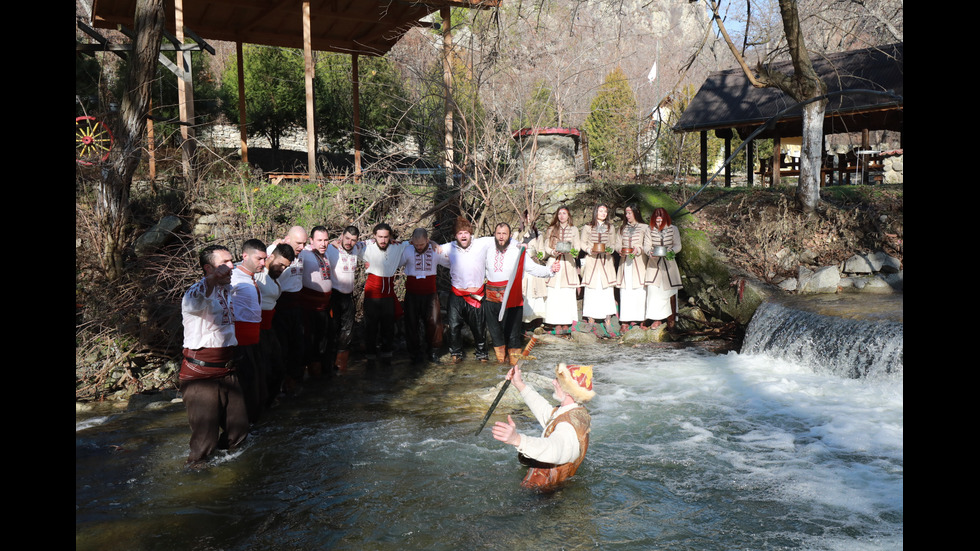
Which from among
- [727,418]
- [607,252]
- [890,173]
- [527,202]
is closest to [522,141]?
[527,202]

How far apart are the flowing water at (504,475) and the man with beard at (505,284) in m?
1.32

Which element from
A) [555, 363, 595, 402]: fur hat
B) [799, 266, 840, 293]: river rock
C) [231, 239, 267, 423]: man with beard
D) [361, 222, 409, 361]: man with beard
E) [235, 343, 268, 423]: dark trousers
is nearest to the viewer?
[555, 363, 595, 402]: fur hat

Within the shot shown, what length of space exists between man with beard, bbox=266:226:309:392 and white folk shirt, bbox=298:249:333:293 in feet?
0.31

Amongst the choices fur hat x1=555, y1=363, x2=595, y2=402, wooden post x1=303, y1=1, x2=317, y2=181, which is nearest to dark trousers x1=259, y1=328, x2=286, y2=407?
fur hat x1=555, y1=363, x2=595, y2=402

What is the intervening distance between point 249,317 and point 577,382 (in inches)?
117

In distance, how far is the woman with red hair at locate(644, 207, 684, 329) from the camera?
9812 mm

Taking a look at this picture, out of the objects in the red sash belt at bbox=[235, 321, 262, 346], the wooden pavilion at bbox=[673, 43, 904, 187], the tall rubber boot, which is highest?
the wooden pavilion at bbox=[673, 43, 904, 187]

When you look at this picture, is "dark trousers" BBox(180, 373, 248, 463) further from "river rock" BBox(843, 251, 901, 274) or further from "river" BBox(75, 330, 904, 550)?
"river rock" BBox(843, 251, 901, 274)

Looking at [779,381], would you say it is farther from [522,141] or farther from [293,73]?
[293,73]

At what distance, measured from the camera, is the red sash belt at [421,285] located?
873 centimetres

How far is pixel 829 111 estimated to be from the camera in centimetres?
1619

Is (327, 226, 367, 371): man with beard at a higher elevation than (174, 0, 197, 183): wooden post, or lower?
lower

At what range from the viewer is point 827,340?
788 centimetres

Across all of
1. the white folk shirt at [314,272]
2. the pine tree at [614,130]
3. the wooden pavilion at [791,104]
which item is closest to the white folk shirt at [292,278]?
the white folk shirt at [314,272]
